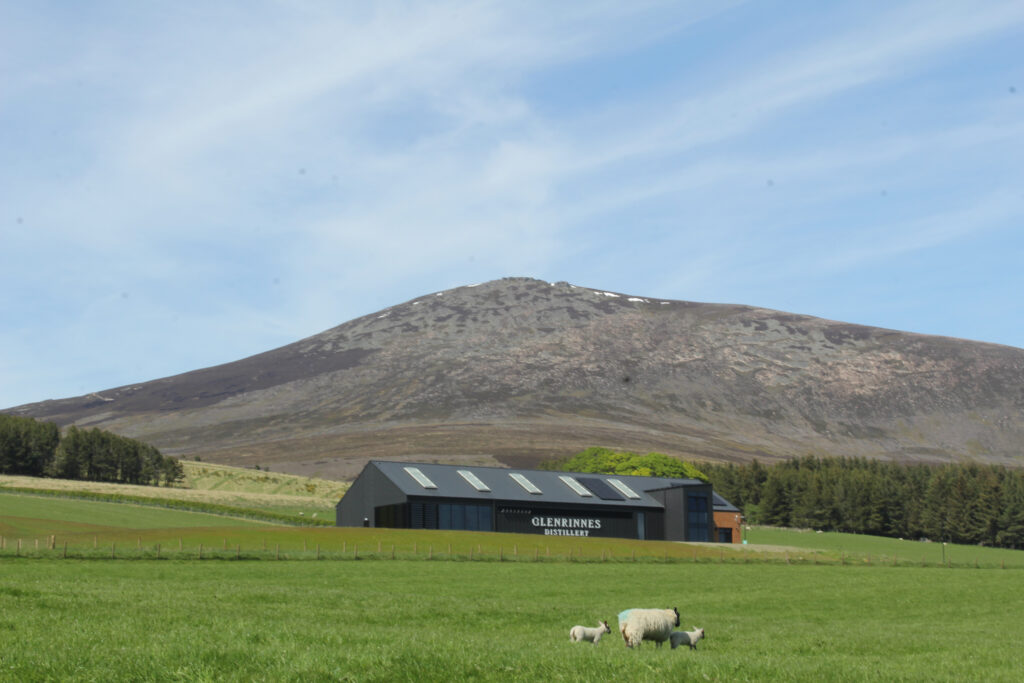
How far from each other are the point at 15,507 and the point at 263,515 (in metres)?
29.3

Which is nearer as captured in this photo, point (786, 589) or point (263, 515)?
point (786, 589)

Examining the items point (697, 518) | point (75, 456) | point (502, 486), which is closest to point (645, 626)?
point (502, 486)

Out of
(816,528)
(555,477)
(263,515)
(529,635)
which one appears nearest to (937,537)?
(816,528)

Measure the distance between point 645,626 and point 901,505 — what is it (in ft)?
527

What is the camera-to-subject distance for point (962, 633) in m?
31.2

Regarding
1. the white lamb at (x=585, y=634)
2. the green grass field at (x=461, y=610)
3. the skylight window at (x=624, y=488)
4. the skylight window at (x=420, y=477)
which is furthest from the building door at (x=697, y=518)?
the white lamb at (x=585, y=634)

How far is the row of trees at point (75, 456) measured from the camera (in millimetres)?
178750

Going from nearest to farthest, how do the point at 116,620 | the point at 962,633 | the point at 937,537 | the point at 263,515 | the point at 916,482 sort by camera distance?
the point at 116,620
the point at 962,633
the point at 263,515
the point at 937,537
the point at 916,482

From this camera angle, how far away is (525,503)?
327 feet

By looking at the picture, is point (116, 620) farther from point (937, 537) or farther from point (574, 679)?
point (937, 537)

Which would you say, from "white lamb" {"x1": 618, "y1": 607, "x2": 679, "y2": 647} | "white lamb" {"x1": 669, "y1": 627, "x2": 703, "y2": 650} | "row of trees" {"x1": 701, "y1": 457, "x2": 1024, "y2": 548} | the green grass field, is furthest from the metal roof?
"white lamb" {"x1": 618, "y1": 607, "x2": 679, "y2": 647}

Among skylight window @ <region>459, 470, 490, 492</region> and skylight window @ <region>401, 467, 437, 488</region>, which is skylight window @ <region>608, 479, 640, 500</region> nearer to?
skylight window @ <region>459, 470, 490, 492</region>

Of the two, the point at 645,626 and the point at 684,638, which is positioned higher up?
the point at 645,626

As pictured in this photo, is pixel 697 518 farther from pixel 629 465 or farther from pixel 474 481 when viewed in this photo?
pixel 629 465
